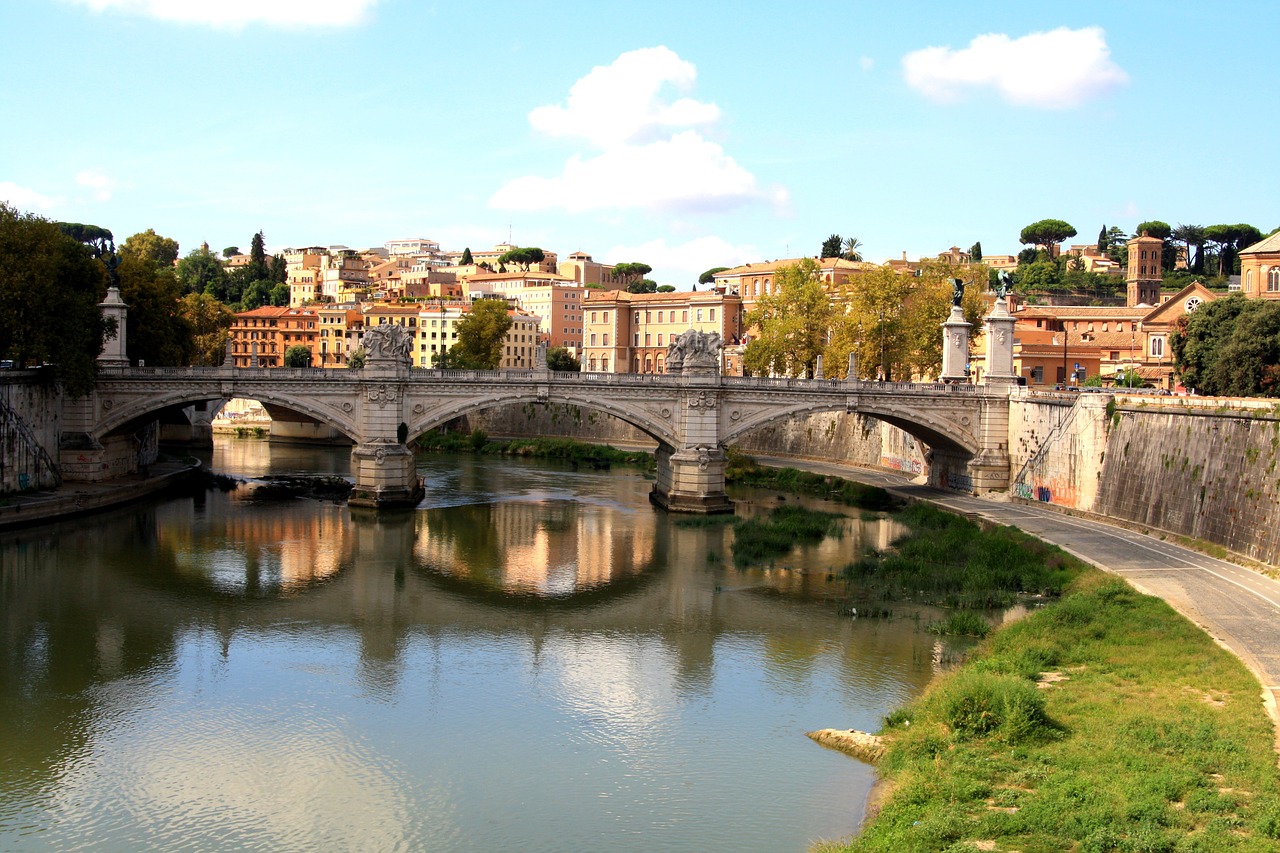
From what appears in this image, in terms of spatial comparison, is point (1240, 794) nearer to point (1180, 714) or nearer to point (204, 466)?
point (1180, 714)

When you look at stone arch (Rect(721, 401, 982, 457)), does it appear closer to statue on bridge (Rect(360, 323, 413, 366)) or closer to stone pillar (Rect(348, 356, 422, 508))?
stone pillar (Rect(348, 356, 422, 508))

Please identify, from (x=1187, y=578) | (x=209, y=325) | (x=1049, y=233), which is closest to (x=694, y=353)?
(x=1187, y=578)

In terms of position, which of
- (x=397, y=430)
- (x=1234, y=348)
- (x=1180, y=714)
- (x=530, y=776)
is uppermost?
(x=1234, y=348)

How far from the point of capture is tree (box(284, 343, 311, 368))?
87625mm

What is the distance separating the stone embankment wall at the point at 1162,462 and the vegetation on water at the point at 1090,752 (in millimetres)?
6027

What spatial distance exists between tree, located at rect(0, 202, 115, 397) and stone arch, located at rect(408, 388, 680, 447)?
998 cm

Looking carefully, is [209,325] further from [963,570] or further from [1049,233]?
[1049,233]

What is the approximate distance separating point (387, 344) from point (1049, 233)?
86587mm

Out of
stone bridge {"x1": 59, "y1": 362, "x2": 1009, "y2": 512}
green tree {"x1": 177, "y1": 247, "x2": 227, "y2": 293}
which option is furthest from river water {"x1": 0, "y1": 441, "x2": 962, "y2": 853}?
green tree {"x1": 177, "y1": 247, "x2": 227, "y2": 293}

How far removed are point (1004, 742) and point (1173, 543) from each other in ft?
44.7

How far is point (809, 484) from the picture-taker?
43875mm

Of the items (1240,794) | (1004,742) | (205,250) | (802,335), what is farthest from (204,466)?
(205,250)

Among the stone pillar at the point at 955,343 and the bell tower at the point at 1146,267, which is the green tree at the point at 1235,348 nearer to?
the stone pillar at the point at 955,343

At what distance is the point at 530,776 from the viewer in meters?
15.6
